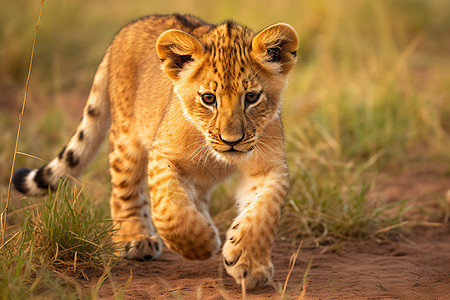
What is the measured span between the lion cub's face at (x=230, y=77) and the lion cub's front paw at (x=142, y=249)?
114 centimetres

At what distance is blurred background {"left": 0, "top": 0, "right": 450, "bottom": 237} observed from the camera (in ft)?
22.5

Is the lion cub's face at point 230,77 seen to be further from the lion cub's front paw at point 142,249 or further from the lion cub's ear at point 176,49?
the lion cub's front paw at point 142,249

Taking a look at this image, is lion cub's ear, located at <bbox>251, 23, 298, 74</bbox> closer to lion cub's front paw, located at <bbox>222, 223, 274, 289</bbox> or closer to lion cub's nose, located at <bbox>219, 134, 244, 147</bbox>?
lion cub's nose, located at <bbox>219, 134, 244, 147</bbox>

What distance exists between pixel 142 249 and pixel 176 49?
4.93 ft

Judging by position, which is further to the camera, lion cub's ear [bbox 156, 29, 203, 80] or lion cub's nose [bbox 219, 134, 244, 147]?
lion cub's ear [bbox 156, 29, 203, 80]

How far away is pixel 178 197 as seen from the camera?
3.94 m

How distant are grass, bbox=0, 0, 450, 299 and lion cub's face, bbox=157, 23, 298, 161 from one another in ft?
3.30

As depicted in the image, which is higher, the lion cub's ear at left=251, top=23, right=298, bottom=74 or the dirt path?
the lion cub's ear at left=251, top=23, right=298, bottom=74

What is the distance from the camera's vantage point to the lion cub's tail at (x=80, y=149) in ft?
15.8

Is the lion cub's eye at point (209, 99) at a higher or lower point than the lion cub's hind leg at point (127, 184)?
higher

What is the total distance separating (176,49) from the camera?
13.3ft

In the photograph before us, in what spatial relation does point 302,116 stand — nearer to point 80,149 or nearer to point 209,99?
point 80,149

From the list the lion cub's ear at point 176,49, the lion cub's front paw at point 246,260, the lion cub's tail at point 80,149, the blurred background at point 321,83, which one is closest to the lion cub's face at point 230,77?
the lion cub's ear at point 176,49

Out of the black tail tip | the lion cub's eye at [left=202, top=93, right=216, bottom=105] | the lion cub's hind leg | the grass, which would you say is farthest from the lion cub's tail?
the lion cub's eye at [left=202, top=93, right=216, bottom=105]
